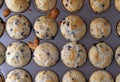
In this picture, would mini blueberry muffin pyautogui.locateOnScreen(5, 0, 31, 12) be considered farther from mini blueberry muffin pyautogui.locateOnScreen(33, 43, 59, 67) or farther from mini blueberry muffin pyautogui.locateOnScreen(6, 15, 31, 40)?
mini blueberry muffin pyautogui.locateOnScreen(33, 43, 59, 67)

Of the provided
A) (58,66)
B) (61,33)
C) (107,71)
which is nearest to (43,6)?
(61,33)

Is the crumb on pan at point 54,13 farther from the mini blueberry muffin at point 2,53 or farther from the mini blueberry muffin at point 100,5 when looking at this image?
the mini blueberry muffin at point 2,53

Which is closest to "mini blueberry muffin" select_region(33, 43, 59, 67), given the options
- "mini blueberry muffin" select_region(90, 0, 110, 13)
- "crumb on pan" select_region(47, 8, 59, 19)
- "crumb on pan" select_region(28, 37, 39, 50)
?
"crumb on pan" select_region(28, 37, 39, 50)

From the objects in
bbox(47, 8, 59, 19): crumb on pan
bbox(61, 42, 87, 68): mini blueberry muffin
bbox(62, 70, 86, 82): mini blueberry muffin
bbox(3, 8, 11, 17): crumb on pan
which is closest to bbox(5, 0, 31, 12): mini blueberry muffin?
bbox(3, 8, 11, 17): crumb on pan

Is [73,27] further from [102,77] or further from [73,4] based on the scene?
[102,77]

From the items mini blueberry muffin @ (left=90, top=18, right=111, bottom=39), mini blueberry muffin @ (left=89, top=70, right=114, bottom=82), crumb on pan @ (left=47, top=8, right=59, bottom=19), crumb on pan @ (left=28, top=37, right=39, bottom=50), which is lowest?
mini blueberry muffin @ (left=89, top=70, right=114, bottom=82)

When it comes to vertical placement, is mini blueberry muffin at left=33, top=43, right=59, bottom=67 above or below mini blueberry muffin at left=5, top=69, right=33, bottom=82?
above
